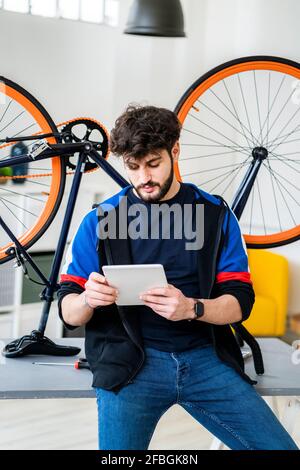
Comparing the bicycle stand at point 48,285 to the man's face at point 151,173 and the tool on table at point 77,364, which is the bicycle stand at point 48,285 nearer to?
the tool on table at point 77,364

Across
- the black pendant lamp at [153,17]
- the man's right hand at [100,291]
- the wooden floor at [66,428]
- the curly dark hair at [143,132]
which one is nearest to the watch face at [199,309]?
the man's right hand at [100,291]

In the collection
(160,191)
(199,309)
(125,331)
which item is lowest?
(125,331)

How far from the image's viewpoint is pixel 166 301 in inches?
79.0

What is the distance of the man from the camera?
210 centimetres

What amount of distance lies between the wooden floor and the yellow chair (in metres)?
0.94

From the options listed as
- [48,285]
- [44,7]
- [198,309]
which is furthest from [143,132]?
[44,7]

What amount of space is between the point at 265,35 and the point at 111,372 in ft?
11.2

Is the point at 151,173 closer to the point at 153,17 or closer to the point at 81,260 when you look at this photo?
the point at 81,260

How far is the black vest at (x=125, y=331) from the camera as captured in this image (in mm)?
2133

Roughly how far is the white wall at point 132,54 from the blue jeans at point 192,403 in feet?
9.28

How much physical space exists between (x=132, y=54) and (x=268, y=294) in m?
1.81

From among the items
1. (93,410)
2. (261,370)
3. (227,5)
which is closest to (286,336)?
(93,410)
